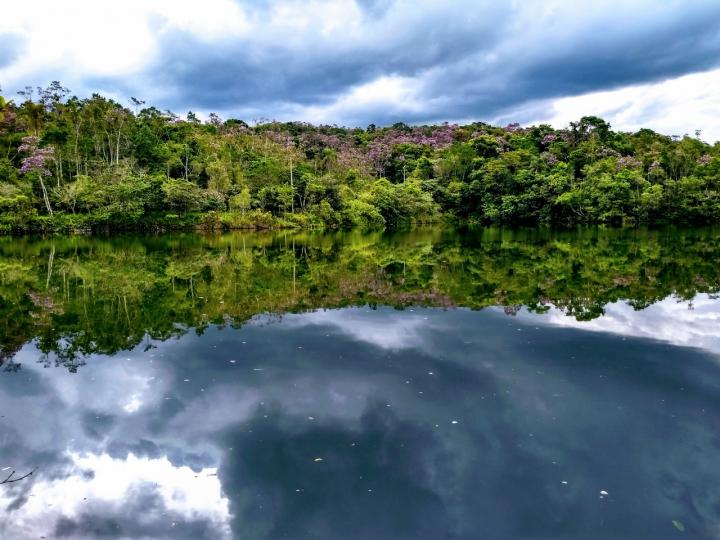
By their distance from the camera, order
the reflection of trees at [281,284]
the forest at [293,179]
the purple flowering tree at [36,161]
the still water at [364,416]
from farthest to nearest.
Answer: the forest at [293,179], the purple flowering tree at [36,161], the reflection of trees at [281,284], the still water at [364,416]

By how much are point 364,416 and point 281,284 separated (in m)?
10.0

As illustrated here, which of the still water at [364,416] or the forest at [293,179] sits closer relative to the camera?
the still water at [364,416]

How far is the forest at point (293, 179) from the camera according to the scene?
44688mm

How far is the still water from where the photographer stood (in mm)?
Result: 4395

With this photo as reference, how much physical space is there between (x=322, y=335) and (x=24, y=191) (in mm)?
42798

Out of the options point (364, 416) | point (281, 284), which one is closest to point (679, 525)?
point (364, 416)

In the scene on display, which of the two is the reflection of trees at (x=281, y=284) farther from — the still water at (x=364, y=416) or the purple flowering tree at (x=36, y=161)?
the purple flowering tree at (x=36, y=161)

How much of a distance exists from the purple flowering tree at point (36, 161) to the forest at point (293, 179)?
155mm

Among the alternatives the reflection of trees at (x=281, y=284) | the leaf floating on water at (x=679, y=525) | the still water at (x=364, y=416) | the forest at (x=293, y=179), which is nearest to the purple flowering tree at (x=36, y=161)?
the forest at (x=293, y=179)

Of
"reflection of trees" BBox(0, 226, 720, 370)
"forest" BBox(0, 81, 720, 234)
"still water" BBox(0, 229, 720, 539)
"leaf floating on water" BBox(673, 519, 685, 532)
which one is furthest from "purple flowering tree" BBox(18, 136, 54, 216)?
"leaf floating on water" BBox(673, 519, 685, 532)

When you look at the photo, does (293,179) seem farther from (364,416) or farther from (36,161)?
(364,416)

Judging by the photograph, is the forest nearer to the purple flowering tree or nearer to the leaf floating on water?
the purple flowering tree

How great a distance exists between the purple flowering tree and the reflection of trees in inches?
793

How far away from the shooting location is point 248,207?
50.7 metres
